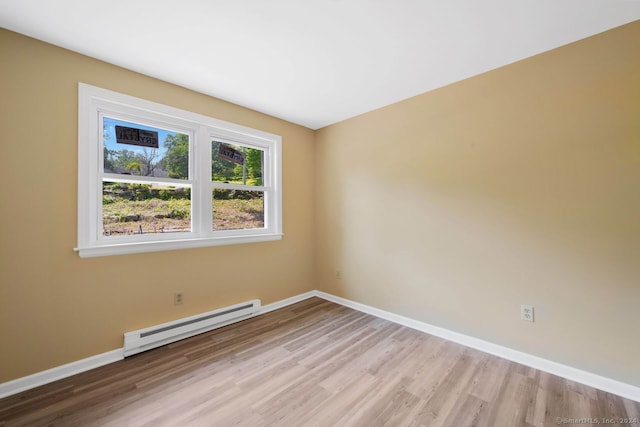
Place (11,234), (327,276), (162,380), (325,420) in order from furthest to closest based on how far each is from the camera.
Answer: (327,276), (162,380), (11,234), (325,420)

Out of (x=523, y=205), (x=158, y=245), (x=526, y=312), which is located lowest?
(x=526, y=312)

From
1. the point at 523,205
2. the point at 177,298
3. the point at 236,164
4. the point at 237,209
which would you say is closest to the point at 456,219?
the point at 523,205

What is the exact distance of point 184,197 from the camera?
2605 millimetres

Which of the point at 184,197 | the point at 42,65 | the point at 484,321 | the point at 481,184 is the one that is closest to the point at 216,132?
the point at 184,197

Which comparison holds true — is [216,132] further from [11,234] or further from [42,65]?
[11,234]

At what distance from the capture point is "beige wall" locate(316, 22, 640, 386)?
1729 mm

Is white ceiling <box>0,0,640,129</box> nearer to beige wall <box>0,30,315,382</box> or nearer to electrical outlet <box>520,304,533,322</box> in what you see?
beige wall <box>0,30,315,382</box>

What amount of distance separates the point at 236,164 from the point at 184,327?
1.79m

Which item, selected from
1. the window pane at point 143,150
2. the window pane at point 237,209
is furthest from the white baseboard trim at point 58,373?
the window pane at point 143,150

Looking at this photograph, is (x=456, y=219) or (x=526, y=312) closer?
(x=526, y=312)

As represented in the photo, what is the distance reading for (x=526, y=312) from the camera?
2.06 m

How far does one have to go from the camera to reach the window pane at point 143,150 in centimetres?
219

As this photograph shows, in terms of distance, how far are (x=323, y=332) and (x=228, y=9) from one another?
2745 mm

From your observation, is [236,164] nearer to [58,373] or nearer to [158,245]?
[158,245]
